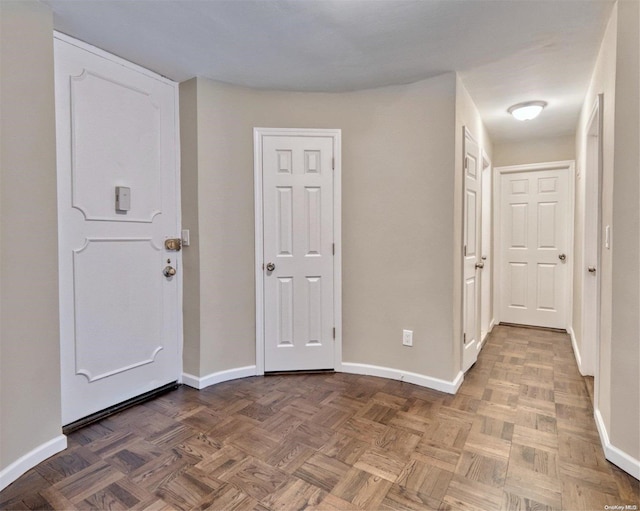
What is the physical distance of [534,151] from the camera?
432cm

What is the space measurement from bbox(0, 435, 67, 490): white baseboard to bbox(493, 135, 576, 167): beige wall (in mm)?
4866

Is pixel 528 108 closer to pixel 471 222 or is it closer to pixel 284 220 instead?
pixel 471 222

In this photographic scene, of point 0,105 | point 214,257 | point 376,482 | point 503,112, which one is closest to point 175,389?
point 214,257

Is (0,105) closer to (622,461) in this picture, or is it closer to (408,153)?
(408,153)

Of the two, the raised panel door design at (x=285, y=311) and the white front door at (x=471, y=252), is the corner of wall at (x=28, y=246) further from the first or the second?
the white front door at (x=471, y=252)

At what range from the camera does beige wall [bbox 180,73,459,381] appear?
2.65 meters

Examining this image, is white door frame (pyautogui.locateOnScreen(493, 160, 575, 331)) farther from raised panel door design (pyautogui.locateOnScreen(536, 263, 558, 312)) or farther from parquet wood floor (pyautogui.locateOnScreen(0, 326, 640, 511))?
parquet wood floor (pyautogui.locateOnScreen(0, 326, 640, 511))

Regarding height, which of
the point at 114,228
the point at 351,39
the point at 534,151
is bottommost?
the point at 114,228

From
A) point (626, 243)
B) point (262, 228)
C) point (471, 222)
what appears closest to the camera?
point (626, 243)

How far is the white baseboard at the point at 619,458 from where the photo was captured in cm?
168

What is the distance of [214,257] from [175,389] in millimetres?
1012

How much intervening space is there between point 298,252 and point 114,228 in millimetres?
1296

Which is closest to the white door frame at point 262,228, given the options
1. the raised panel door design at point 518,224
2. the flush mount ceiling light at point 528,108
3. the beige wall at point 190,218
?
the beige wall at point 190,218

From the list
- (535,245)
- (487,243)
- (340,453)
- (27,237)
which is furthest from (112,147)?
Answer: (535,245)
